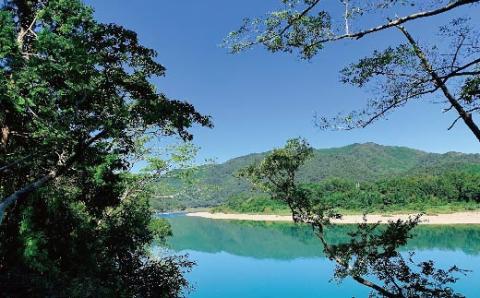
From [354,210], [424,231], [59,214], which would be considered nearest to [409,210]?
[354,210]

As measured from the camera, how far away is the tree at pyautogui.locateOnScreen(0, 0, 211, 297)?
30.8 ft

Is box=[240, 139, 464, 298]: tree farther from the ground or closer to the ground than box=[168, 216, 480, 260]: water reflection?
farther from the ground

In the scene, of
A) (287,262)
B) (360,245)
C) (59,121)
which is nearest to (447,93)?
(360,245)

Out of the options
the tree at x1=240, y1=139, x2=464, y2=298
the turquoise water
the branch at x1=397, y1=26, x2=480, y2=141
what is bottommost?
the turquoise water

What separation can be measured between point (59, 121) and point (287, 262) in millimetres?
43205

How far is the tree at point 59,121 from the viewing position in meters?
9.40

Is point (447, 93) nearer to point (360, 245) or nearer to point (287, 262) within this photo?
point (360, 245)

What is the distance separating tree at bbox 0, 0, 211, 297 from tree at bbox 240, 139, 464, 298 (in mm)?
6386

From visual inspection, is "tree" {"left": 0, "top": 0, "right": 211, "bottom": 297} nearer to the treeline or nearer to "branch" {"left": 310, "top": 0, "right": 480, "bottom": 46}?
"branch" {"left": 310, "top": 0, "right": 480, "bottom": 46}

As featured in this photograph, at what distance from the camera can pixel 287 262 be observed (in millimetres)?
49375

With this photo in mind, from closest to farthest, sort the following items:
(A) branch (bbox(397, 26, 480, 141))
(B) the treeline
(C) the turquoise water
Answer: (A) branch (bbox(397, 26, 480, 141)) → (C) the turquoise water → (B) the treeline

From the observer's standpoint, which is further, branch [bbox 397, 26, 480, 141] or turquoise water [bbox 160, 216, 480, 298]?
turquoise water [bbox 160, 216, 480, 298]

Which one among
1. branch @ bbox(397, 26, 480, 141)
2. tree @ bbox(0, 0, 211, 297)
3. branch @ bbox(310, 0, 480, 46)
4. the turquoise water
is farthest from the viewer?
the turquoise water

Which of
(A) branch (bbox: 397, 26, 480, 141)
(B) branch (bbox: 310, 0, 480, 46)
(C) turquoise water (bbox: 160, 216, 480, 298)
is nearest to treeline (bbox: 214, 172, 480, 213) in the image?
(C) turquoise water (bbox: 160, 216, 480, 298)
